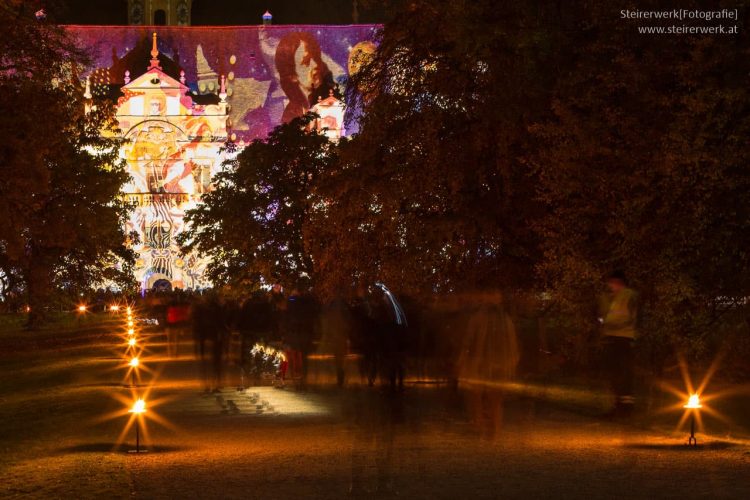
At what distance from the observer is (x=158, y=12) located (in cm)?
11725

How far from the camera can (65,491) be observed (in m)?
10.8

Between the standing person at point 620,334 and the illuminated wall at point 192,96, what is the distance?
81.0m

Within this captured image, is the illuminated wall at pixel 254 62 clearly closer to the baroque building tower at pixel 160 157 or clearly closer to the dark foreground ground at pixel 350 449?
the baroque building tower at pixel 160 157

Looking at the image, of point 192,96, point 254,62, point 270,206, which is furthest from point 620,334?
point 254,62

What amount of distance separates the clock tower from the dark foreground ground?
99.1 metres

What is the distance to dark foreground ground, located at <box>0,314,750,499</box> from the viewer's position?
34.9ft

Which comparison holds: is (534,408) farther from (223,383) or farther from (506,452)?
(223,383)

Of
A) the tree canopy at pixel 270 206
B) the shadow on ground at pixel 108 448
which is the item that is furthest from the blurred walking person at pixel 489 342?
the tree canopy at pixel 270 206

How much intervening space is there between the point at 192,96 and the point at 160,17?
1675cm

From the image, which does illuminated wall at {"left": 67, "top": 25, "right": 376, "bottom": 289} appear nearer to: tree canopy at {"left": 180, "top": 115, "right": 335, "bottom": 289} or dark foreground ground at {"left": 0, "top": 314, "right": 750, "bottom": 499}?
tree canopy at {"left": 180, "top": 115, "right": 335, "bottom": 289}

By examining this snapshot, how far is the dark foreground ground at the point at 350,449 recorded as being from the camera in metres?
10.6

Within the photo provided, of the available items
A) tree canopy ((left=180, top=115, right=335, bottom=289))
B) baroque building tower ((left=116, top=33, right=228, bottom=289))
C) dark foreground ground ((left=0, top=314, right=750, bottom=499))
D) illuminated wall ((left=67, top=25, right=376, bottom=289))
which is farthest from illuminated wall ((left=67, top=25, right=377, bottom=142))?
dark foreground ground ((left=0, top=314, right=750, bottom=499))

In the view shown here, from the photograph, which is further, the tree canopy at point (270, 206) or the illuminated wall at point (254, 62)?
the illuminated wall at point (254, 62)

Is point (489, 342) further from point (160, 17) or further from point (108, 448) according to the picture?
point (160, 17)
